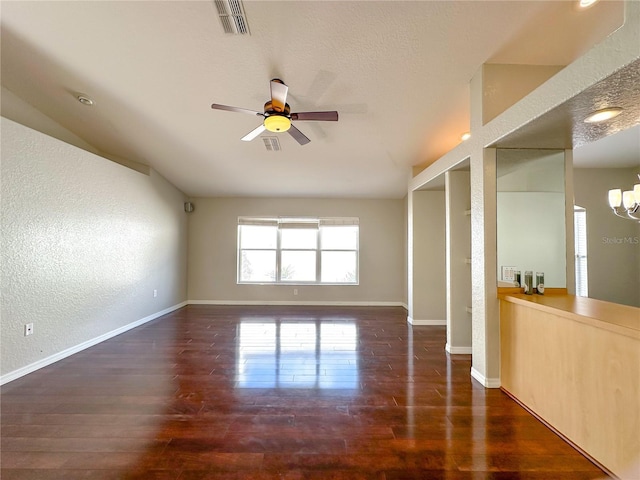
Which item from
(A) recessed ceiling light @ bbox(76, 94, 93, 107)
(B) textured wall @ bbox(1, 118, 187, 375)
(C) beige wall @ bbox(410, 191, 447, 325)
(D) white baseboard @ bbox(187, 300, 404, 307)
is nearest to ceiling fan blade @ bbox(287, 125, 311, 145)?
(C) beige wall @ bbox(410, 191, 447, 325)

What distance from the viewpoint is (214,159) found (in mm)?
4516

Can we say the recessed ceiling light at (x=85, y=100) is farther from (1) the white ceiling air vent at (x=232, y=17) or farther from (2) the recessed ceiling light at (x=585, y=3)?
(2) the recessed ceiling light at (x=585, y=3)

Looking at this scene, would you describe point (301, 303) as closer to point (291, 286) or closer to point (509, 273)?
point (291, 286)

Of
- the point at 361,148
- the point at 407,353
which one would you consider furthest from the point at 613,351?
the point at 361,148

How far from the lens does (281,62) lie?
2.61 metres

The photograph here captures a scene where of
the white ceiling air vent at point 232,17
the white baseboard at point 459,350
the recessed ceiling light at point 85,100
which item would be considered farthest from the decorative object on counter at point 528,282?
the recessed ceiling light at point 85,100

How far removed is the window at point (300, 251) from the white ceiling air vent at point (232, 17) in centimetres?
414

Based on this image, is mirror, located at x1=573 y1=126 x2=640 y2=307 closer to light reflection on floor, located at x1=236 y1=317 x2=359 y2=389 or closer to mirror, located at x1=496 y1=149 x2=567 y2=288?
mirror, located at x1=496 y1=149 x2=567 y2=288

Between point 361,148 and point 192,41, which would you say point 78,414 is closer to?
point 192,41

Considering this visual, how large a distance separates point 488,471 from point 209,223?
609cm

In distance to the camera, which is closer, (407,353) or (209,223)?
(407,353)

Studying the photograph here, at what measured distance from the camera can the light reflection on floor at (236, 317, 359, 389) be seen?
8.47 ft

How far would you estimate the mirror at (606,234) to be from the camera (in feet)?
14.5

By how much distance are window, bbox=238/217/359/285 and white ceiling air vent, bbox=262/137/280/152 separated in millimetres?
2256
